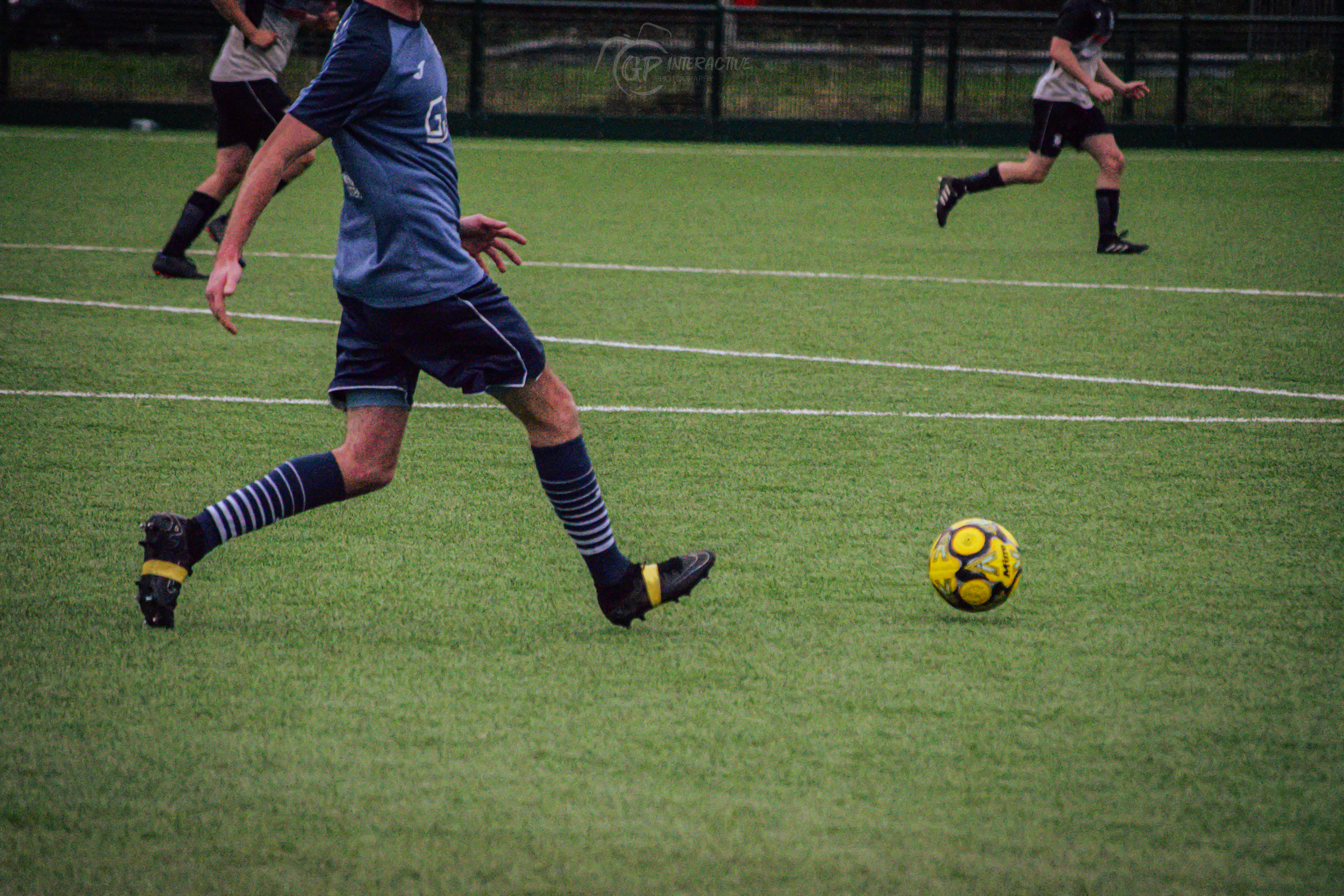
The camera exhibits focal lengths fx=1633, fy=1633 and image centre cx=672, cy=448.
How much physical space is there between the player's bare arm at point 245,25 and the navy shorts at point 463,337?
246 inches

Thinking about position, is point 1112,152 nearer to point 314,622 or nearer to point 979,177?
point 979,177

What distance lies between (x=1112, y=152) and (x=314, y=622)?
932 cm

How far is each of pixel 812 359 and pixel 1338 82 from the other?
58.6ft

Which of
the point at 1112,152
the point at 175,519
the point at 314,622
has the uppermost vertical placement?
the point at 1112,152

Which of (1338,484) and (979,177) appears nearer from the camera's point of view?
(1338,484)

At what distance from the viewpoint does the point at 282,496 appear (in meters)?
4.27

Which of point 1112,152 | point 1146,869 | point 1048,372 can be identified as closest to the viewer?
point 1146,869

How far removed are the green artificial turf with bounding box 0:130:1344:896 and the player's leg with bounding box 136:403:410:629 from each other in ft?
0.67

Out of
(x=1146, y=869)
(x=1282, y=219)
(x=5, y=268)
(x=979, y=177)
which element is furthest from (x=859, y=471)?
(x=1282, y=219)

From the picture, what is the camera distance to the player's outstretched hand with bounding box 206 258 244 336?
389cm

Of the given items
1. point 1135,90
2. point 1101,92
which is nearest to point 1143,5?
point 1135,90

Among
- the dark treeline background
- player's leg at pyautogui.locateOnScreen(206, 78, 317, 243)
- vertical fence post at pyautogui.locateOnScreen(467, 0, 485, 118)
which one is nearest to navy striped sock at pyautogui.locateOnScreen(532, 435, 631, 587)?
player's leg at pyautogui.locateOnScreen(206, 78, 317, 243)

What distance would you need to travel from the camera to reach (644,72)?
2320cm

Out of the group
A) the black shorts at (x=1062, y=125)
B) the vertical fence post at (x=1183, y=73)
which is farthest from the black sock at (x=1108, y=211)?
the vertical fence post at (x=1183, y=73)
